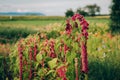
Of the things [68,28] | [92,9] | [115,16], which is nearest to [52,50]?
[68,28]

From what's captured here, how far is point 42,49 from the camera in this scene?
4.66m

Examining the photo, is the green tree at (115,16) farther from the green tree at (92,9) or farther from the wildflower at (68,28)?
the green tree at (92,9)

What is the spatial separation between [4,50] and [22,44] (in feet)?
8.84

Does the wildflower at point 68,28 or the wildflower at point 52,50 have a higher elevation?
the wildflower at point 68,28

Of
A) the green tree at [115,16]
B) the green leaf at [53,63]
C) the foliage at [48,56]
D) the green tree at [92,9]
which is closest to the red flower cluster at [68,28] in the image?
the foliage at [48,56]

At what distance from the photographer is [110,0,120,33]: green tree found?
1465 centimetres

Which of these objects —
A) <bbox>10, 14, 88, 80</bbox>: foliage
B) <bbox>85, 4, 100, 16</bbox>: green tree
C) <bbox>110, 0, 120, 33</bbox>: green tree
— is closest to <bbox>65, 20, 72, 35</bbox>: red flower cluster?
<bbox>10, 14, 88, 80</bbox>: foliage

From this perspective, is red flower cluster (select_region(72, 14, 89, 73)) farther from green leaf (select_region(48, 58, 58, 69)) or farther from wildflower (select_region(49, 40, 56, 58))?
wildflower (select_region(49, 40, 56, 58))

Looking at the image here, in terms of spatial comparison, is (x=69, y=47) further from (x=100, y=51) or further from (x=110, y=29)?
(x=110, y=29)

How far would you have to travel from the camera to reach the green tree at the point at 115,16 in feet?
48.1

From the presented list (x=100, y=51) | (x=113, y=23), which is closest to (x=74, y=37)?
(x=100, y=51)

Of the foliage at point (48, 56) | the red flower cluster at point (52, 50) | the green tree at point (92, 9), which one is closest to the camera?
the foliage at point (48, 56)

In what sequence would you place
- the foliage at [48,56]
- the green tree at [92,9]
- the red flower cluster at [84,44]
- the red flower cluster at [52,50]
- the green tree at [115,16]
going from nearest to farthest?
the red flower cluster at [84,44] < the foliage at [48,56] < the red flower cluster at [52,50] < the green tree at [115,16] < the green tree at [92,9]

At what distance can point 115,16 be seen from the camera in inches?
585
